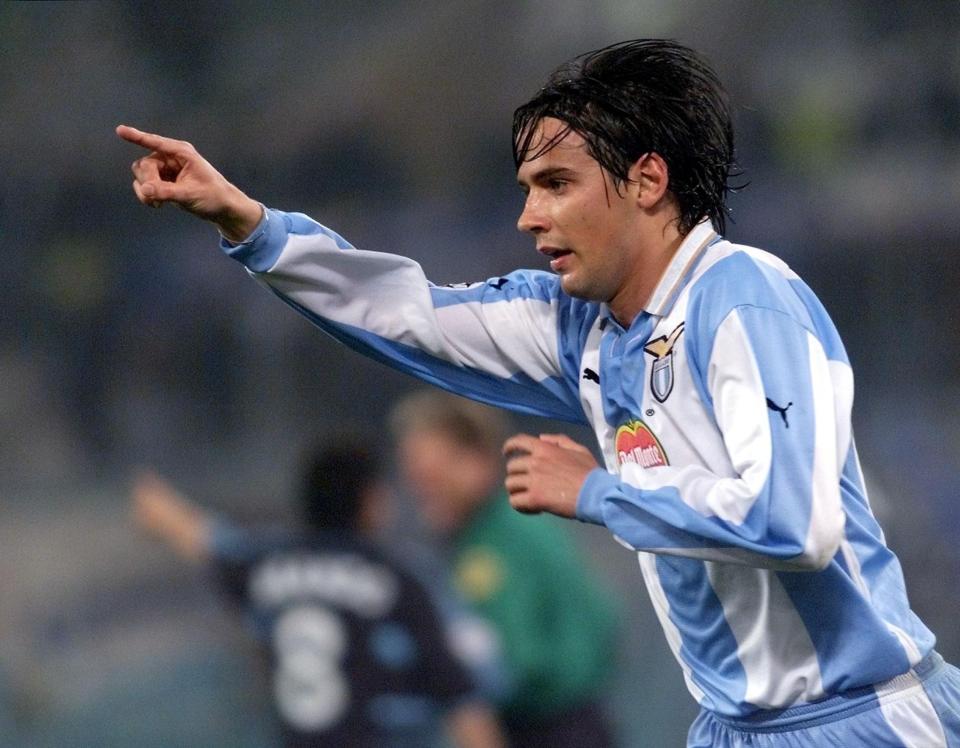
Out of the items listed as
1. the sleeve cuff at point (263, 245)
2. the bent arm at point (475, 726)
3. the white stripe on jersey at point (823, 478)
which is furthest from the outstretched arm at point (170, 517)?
the white stripe on jersey at point (823, 478)

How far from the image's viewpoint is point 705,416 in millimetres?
2055

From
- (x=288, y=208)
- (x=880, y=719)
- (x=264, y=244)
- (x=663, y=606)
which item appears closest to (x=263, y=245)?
(x=264, y=244)

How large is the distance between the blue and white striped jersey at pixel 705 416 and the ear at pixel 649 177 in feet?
0.29

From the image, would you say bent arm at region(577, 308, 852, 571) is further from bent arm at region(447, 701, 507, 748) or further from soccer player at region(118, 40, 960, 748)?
bent arm at region(447, 701, 507, 748)

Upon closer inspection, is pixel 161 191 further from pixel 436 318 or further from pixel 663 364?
pixel 663 364

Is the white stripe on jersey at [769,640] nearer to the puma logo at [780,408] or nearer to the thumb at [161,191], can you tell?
the puma logo at [780,408]

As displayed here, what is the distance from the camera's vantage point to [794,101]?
5.00 metres

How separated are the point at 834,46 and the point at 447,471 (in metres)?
2.13

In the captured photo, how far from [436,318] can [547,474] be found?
518 mm

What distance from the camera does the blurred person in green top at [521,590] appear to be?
4.03 m

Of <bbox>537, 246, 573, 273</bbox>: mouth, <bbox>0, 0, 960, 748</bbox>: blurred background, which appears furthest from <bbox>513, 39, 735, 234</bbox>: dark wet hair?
<bbox>0, 0, 960, 748</bbox>: blurred background

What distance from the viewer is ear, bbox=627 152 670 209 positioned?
2.19 meters

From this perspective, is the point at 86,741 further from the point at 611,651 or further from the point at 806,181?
the point at 806,181

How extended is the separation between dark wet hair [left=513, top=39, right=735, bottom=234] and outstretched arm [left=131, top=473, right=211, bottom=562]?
2.58 m
